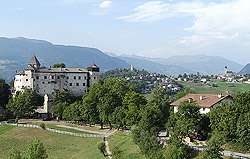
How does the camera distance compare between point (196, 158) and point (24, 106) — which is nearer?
point (196, 158)

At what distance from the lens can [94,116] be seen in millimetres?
72062

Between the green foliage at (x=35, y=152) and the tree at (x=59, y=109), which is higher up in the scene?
the tree at (x=59, y=109)

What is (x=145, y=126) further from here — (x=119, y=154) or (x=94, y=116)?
(x=94, y=116)

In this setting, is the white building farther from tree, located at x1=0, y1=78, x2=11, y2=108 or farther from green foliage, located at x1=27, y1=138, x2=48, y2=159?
tree, located at x1=0, y1=78, x2=11, y2=108

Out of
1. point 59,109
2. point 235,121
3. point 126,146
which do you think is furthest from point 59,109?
point 235,121

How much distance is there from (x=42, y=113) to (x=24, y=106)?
6662 millimetres

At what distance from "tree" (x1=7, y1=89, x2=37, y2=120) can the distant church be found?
18.9 ft

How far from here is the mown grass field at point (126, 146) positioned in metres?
43.0

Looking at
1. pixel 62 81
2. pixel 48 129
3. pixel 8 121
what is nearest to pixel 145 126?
pixel 48 129

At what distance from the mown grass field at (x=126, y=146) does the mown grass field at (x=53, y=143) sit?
142 inches

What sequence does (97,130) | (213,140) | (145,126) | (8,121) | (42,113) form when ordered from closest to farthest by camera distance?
(213,140), (145,126), (97,130), (8,121), (42,113)

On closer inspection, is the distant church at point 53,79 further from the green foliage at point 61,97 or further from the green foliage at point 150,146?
the green foliage at point 150,146

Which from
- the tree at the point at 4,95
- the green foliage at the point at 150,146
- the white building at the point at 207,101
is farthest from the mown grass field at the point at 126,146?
the tree at the point at 4,95

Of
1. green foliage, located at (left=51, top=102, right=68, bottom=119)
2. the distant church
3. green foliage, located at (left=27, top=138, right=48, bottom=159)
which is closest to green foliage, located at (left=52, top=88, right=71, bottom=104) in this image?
the distant church
